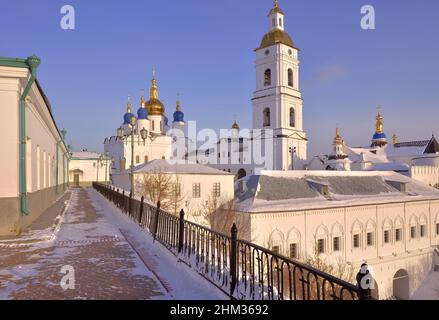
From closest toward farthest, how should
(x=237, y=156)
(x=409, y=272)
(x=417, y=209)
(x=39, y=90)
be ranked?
(x=39, y=90) < (x=409, y=272) < (x=417, y=209) < (x=237, y=156)

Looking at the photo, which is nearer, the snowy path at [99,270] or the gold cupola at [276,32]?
the snowy path at [99,270]

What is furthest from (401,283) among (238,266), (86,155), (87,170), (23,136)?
(86,155)

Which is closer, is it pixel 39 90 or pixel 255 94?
pixel 39 90

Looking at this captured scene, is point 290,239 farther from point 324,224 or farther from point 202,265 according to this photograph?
point 202,265

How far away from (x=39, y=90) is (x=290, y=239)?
17.2 meters

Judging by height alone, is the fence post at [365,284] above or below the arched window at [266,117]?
below

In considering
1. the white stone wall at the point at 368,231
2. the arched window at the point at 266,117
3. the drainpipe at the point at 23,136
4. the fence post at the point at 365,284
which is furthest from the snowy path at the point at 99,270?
the arched window at the point at 266,117

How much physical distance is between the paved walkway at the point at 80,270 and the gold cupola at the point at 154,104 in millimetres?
45114

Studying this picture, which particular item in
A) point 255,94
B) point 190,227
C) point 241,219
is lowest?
point 241,219

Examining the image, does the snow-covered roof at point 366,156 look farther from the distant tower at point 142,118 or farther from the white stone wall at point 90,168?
the white stone wall at point 90,168

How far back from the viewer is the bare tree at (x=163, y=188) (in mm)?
24562

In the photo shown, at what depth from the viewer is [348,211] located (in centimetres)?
2472

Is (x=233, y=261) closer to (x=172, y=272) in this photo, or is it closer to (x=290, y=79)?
(x=172, y=272)
